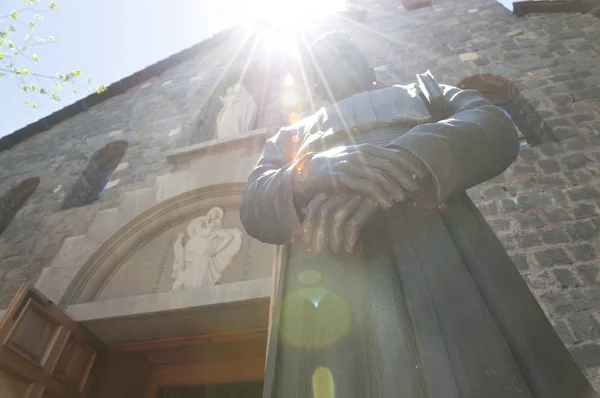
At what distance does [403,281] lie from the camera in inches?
50.1

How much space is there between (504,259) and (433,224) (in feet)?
0.86

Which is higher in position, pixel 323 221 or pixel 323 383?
pixel 323 221

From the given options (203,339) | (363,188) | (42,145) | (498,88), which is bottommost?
(203,339)

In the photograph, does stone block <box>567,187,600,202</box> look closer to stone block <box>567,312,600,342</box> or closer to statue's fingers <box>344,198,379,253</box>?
stone block <box>567,312,600,342</box>

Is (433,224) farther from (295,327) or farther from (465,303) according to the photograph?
(295,327)

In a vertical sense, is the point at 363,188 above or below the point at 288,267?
above

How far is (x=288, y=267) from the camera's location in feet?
4.93

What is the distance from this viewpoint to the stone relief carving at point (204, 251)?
3636 mm

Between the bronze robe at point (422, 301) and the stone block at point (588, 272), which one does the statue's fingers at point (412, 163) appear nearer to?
the bronze robe at point (422, 301)

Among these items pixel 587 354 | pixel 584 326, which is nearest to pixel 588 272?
pixel 584 326

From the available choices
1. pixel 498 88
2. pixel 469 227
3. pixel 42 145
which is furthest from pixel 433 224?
pixel 42 145

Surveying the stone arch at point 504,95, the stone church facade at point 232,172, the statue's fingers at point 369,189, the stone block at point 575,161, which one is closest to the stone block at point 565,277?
the stone church facade at point 232,172

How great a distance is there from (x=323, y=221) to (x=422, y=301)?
413mm

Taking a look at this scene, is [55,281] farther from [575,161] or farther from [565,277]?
[575,161]
